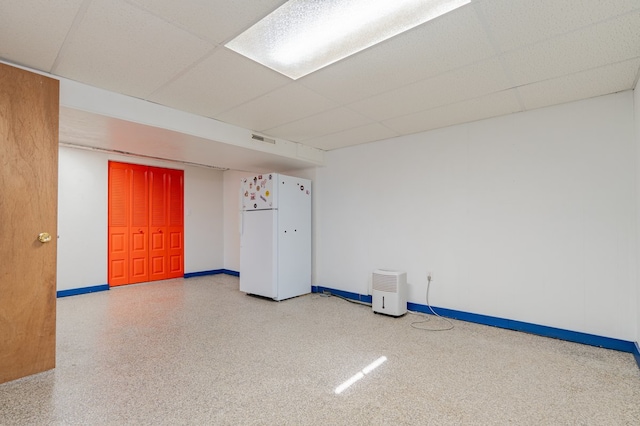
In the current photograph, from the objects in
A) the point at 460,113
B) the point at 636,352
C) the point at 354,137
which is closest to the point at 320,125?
the point at 354,137

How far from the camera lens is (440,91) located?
9.08ft

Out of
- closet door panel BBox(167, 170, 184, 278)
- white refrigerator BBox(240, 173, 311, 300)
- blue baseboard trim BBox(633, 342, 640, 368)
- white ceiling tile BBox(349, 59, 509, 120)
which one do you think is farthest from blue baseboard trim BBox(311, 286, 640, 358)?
closet door panel BBox(167, 170, 184, 278)

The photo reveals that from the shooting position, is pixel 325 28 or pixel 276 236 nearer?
pixel 325 28

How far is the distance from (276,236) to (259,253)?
44 centimetres

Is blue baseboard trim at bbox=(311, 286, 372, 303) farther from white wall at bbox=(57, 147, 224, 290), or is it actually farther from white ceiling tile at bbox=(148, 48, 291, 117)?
white wall at bbox=(57, 147, 224, 290)

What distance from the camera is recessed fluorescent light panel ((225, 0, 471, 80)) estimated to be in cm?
176

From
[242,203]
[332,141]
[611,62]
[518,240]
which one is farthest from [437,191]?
[242,203]

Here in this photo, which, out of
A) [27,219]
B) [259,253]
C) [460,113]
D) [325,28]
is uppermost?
[325,28]

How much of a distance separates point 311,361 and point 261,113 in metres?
2.53

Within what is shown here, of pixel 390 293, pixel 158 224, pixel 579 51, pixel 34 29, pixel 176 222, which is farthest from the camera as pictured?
pixel 176 222

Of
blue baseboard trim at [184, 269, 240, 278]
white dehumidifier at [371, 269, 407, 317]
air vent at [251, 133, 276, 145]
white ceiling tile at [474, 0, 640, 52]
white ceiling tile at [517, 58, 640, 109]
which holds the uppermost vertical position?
white ceiling tile at [474, 0, 640, 52]

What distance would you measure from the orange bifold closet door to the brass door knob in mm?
3375

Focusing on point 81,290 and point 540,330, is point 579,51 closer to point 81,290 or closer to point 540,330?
point 540,330

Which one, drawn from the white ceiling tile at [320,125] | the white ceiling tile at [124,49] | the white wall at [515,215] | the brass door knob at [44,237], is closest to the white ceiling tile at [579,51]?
the white wall at [515,215]
